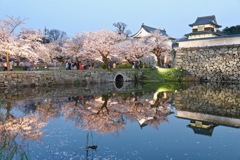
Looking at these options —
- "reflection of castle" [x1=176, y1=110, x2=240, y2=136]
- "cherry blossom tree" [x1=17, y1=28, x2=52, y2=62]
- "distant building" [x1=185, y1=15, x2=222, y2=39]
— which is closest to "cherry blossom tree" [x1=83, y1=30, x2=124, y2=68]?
"cherry blossom tree" [x1=17, y1=28, x2=52, y2=62]

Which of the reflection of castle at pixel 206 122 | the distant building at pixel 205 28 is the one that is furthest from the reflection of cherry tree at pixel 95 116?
the distant building at pixel 205 28

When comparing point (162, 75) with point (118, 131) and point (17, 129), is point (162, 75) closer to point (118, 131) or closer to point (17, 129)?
point (118, 131)

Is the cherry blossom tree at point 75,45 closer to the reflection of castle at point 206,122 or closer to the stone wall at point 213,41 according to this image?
the stone wall at point 213,41

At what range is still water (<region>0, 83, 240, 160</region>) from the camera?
6867 millimetres

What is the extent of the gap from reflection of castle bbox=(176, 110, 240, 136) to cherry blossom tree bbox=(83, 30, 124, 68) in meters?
18.5

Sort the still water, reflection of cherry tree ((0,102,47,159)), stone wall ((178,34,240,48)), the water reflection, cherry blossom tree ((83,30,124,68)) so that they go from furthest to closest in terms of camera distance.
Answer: stone wall ((178,34,240,48)) → cherry blossom tree ((83,30,124,68)) → the water reflection → reflection of cherry tree ((0,102,47,159)) → the still water

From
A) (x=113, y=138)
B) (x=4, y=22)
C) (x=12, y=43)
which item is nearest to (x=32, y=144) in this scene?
(x=113, y=138)

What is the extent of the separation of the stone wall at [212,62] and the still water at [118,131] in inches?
689

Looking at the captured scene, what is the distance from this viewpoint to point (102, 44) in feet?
96.5

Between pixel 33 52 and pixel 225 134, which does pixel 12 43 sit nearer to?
pixel 33 52

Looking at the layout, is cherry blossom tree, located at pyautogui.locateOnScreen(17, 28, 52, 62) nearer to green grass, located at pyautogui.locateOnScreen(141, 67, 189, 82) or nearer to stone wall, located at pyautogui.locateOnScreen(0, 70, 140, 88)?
stone wall, located at pyautogui.locateOnScreen(0, 70, 140, 88)

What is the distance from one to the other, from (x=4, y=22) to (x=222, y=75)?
81.5 ft

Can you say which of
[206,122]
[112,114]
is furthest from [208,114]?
[112,114]

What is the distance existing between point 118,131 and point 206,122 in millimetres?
3783
